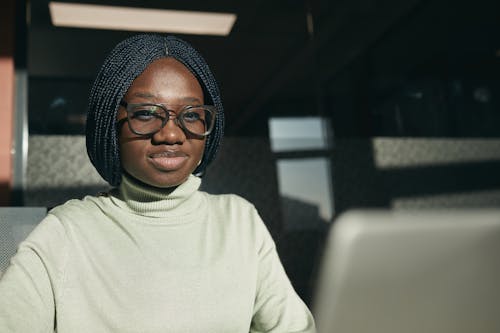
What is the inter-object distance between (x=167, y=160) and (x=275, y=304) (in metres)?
0.35

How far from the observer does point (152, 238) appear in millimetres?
906

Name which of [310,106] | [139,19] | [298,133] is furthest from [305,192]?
Result: [139,19]

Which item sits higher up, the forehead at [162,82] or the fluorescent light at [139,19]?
the fluorescent light at [139,19]

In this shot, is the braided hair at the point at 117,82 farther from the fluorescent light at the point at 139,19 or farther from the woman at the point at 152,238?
the fluorescent light at the point at 139,19

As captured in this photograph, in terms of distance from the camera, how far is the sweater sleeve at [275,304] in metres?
0.91

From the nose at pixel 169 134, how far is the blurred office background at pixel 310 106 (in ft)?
5.24

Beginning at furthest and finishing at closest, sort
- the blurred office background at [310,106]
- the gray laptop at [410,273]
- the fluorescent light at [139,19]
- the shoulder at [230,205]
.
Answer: the fluorescent light at [139,19]
the blurred office background at [310,106]
the shoulder at [230,205]
the gray laptop at [410,273]

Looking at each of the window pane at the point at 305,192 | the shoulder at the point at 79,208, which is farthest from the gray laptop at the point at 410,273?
the window pane at the point at 305,192

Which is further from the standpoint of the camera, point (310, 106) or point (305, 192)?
point (310, 106)

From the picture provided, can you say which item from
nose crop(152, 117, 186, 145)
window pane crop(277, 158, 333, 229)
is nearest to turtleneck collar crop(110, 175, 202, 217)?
nose crop(152, 117, 186, 145)

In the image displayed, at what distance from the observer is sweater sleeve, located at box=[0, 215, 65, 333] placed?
28.6 inches

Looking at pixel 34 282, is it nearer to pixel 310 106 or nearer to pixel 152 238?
pixel 152 238

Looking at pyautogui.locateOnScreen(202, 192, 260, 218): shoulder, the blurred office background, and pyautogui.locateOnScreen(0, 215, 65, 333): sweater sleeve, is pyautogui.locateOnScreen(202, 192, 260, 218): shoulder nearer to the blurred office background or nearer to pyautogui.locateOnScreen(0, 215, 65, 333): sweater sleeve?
pyautogui.locateOnScreen(0, 215, 65, 333): sweater sleeve

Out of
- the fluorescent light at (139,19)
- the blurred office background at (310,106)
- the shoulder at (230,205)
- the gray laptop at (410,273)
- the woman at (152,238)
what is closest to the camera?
the gray laptop at (410,273)
